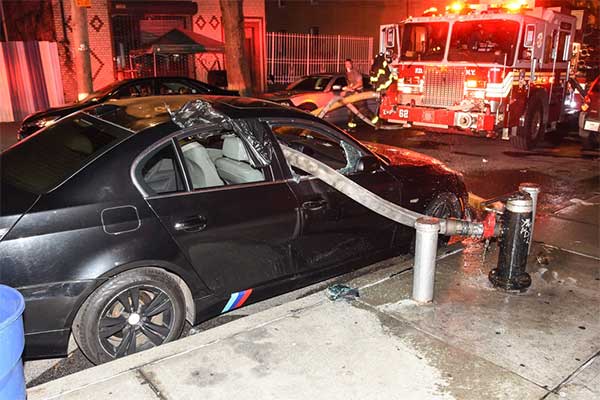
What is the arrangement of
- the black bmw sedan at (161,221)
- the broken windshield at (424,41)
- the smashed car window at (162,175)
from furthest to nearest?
1. the broken windshield at (424,41)
2. the smashed car window at (162,175)
3. the black bmw sedan at (161,221)

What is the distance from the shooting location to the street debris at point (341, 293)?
13.9 feet

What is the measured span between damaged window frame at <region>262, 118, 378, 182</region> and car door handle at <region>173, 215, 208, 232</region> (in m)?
0.82

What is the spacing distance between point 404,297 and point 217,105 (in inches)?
82.7

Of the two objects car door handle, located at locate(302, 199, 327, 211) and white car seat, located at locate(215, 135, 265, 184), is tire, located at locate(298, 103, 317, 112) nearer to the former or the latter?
white car seat, located at locate(215, 135, 265, 184)

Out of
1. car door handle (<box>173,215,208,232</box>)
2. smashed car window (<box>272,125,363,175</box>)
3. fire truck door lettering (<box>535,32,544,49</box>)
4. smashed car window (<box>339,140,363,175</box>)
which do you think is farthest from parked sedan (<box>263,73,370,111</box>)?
car door handle (<box>173,215,208,232</box>)

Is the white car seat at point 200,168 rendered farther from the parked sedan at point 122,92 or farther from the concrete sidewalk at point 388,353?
the parked sedan at point 122,92

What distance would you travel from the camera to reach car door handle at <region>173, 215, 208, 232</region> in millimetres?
3400

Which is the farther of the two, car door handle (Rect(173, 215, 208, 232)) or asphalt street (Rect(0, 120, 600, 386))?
asphalt street (Rect(0, 120, 600, 386))

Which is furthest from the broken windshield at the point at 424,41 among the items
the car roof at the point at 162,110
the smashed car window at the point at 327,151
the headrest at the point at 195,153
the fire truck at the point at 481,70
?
the headrest at the point at 195,153

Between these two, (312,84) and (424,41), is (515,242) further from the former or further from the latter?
(312,84)

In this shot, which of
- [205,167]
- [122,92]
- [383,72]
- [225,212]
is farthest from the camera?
[383,72]

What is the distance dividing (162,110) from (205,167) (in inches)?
20.2

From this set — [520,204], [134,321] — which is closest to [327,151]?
[520,204]

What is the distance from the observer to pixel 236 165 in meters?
4.20
